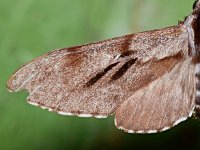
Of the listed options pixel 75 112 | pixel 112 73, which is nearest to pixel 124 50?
pixel 112 73

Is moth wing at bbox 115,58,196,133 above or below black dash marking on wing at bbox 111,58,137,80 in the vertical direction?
below

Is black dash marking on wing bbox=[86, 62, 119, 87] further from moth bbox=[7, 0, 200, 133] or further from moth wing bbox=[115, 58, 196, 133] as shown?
moth wing bbox=[115, 58, 196, 133]

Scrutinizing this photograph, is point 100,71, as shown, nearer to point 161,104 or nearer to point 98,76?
point 98,76

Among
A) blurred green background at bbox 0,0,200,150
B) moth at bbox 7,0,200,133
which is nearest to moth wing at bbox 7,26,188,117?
moth at bbox 7,0,200,133

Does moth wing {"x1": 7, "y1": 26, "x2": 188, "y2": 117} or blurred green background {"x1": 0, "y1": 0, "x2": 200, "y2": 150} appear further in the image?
blurred green background {"x1": 0, "y1": 0, "x2": 200, "y2": 150}

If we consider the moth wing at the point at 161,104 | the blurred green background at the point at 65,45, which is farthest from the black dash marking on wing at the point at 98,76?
the blurred green background at the point at 65,45

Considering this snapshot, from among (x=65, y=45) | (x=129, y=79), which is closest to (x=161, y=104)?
(x=129, y=79)

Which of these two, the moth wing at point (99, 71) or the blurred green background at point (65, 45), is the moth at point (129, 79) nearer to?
the moth wing at point (99, 71)

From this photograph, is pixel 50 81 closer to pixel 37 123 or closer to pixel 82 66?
pixel 82 66
